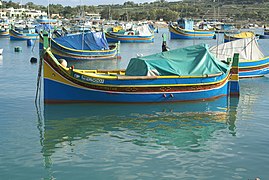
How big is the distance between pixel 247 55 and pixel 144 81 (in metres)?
15.2

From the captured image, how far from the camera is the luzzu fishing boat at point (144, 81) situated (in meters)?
22.3

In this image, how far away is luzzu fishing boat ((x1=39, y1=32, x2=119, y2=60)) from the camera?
4625cm

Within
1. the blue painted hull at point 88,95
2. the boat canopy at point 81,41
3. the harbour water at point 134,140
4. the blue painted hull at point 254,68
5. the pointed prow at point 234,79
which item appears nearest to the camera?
the harbour water at point 134,140

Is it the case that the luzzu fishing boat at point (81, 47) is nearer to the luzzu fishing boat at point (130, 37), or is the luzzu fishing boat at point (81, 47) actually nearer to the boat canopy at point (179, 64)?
the boat canopy at point (179, 64)

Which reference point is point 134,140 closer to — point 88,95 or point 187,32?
point 88,95

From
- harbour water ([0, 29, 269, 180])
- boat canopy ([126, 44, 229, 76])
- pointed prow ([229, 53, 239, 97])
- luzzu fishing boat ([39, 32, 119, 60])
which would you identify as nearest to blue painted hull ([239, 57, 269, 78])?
pointed prow ([229, 53, 239, 97])

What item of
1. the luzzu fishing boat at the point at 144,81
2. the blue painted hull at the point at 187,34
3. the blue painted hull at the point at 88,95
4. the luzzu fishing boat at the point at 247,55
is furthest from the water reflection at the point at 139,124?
the blue painted hull at the point at 187,34

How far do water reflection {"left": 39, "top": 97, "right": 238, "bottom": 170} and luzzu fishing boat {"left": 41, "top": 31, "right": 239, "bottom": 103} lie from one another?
1.44 feet

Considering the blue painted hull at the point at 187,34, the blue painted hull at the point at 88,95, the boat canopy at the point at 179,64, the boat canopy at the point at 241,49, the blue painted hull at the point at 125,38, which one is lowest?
the blue painted hull at the point at 88,95

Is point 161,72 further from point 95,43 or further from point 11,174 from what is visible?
point 95,43

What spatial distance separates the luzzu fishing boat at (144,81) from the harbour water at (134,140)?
0.45 m

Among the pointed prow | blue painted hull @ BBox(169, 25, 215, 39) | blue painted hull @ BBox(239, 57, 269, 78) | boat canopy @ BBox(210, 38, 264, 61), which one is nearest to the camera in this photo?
the pointed prow

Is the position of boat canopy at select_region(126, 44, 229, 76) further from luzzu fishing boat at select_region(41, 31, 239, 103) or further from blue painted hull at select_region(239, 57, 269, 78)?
blue painted hull at select_region(239, 57, 269, 78)

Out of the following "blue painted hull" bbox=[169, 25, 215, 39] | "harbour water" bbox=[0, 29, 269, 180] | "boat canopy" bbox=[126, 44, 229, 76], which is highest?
"blue painted hull" bbox=[169, 25, 215, 39]
